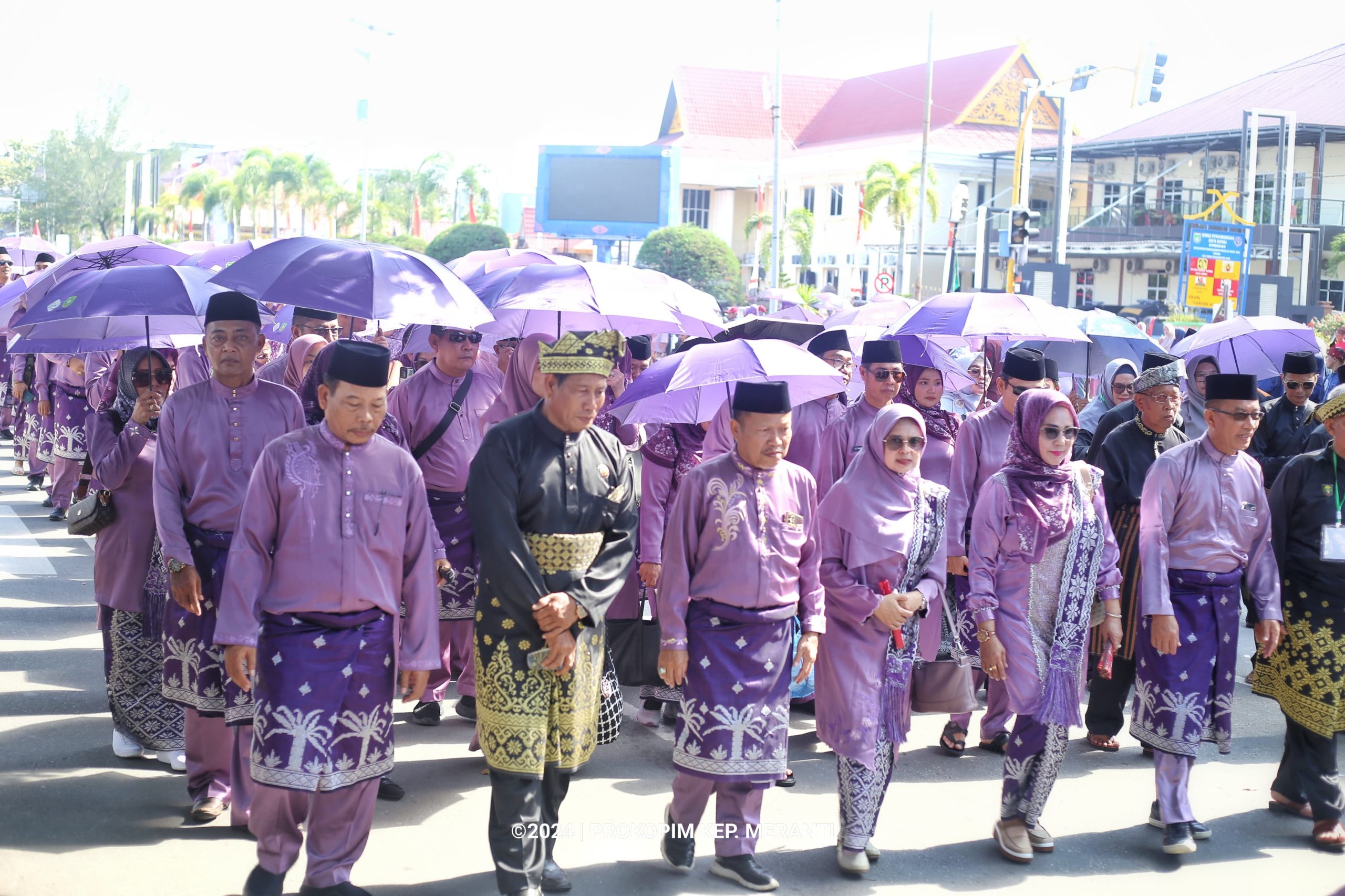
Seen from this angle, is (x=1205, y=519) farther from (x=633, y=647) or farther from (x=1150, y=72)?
(x=1150, y=72)

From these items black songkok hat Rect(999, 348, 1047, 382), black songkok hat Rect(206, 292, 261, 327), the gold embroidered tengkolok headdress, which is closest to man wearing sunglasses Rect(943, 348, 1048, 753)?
black songkok hat Rect(999, 348, 1047, 382)

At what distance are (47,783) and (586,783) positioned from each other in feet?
7.32

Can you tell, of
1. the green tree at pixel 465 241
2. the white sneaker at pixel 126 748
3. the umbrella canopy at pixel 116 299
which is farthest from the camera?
the green tree at pixel 465 241

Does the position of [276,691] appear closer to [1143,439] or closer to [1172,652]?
[1172,652]

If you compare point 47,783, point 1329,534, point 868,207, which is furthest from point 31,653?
point 868,207

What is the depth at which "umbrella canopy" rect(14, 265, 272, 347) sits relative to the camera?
5707mm

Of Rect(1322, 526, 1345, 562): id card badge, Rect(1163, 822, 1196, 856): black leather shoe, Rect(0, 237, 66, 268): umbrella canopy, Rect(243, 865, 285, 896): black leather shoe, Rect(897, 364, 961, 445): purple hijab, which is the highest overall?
Rect(0, 237, 66, 268): umbrella canopy

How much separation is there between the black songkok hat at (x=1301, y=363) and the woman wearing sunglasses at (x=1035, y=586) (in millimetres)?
3951

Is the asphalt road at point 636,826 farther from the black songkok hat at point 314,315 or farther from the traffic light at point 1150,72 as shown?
the traffic light at point 1150,72

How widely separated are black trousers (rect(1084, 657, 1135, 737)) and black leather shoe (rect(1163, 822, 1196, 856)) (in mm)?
1463

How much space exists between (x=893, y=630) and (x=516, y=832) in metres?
1.55

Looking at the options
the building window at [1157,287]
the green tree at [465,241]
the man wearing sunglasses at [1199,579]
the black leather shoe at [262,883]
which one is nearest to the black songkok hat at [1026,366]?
the man wearing sunglasses at [1199,579]

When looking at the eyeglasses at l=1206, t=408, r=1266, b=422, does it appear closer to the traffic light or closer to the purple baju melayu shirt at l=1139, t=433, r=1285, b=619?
the purple baju melayu shirt at l=1139, t=433, r=1285, b=619

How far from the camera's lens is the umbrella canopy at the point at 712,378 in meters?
5.75
